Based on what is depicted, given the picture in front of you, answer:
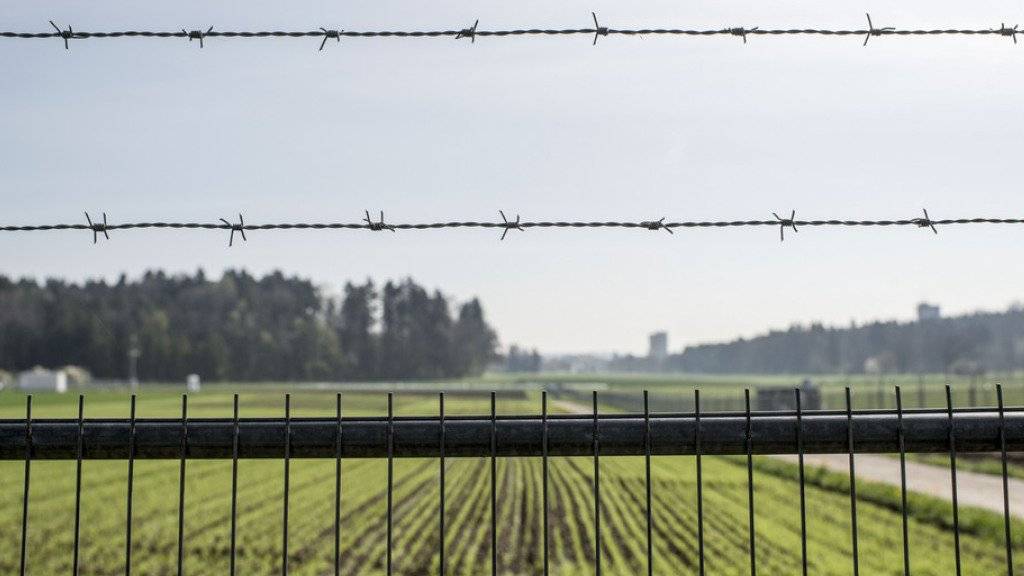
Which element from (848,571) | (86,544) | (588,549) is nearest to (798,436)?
(848,571)

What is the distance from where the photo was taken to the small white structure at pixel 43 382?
101m

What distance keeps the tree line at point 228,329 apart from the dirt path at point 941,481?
103 metres

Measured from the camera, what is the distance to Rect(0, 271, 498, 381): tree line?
117812 mm

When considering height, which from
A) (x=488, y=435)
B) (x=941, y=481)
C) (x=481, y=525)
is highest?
(x=488, y=435)

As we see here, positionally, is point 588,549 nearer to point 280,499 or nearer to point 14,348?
point 280,499

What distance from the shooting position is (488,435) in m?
2.77

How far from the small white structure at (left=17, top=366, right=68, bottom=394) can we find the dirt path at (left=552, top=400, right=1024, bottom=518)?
294 ft

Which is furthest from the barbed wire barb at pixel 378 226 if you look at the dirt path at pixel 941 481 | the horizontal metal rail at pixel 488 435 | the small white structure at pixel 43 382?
the small white structure at pixel 43 382

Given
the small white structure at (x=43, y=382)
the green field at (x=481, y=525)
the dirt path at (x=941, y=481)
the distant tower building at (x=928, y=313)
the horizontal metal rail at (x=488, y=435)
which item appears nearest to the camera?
the horizontal metal rail at (x=488, y=435)

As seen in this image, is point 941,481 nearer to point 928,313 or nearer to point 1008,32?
point 1008,32

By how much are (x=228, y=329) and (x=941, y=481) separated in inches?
4585

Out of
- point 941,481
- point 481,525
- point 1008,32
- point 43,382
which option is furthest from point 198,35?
point 43,382

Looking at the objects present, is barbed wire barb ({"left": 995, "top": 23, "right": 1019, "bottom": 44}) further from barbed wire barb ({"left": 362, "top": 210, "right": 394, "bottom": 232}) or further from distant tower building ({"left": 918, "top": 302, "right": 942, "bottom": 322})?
distant tower building ({"left": 918, "top": 302, "right": 942, "bottom": 322})

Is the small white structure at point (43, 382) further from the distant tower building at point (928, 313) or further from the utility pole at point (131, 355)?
the distant tower building at point (928, 313)
